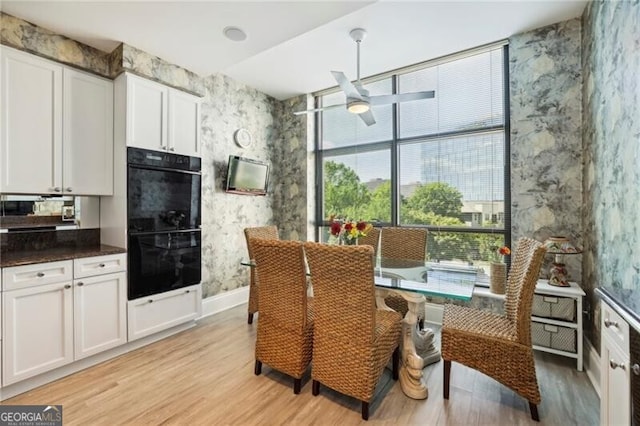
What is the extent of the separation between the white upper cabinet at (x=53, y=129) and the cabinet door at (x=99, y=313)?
0.85 meters

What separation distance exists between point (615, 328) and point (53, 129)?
388 centimetres

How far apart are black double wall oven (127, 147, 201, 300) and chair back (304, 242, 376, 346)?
6.11ft

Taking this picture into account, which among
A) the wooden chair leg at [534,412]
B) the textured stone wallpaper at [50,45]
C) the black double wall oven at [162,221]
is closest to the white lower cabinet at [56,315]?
the black double wall oven at [162,221]

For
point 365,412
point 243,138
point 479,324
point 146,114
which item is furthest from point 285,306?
point 243,138

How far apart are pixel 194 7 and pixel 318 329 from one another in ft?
8.41

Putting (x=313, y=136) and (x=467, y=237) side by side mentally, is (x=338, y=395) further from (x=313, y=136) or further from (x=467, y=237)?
(x=313, y=136)

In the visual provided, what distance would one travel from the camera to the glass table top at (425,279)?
1.93 metres

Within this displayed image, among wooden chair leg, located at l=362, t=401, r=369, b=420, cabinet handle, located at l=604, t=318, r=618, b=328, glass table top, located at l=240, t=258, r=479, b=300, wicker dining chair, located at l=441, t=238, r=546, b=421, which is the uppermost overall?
cabinet handle, located at l=604, t=318, r=618, b=328

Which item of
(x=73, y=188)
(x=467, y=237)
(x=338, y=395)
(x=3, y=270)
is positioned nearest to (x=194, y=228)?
(x=73, y=188)

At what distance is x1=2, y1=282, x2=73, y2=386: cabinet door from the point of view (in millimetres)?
2002

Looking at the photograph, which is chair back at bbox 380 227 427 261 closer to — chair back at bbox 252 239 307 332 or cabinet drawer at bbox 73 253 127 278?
chair back at bbox 252 239 307 332

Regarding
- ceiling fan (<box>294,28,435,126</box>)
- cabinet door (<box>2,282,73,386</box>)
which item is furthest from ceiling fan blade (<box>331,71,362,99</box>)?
cabinet door (<box>2,282,73,386</box>)

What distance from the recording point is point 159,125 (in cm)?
294

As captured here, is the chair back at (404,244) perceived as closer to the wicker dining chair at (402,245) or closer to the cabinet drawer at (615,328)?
the wicker dining chair at (402,245)
